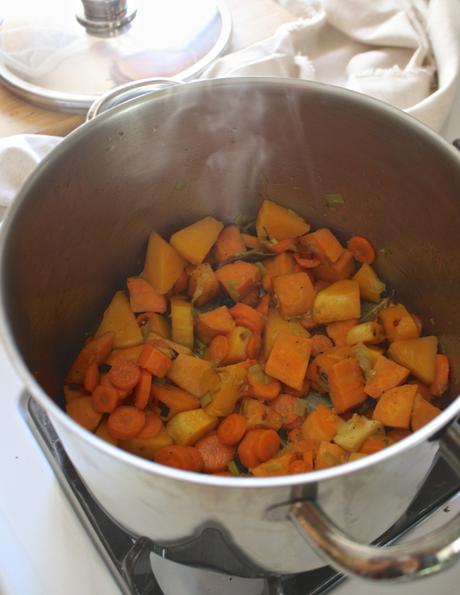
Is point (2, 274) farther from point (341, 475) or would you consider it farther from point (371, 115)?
point (371, 115)

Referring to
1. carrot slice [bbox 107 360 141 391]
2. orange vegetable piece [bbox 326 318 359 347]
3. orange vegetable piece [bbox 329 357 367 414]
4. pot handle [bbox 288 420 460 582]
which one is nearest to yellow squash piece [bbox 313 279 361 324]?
orange vegetable piece [bbox 326 318 359 347]

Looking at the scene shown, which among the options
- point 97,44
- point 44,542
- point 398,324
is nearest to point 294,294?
point 398,324

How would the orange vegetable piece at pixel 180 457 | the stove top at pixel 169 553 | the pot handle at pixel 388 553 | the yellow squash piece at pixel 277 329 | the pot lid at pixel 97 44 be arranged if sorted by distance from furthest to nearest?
the pot lid at pixel 97 44 < the yellow squash piece at pixel 277 329 < the orange vegetable piece at pixel 180 457 < the stove top at pixel 169 553 < the pot handle at pixel 388 553

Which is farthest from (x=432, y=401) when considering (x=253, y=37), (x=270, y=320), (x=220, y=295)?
(x=253, y=37)

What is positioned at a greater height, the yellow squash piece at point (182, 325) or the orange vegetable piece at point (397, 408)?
the orange vegetable piece at point (397, 408)

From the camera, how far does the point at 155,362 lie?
102cm

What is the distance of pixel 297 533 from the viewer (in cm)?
65

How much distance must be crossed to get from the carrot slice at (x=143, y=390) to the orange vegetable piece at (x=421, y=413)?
1.31ft

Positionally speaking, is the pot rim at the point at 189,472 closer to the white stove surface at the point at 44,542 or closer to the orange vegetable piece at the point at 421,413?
the white stove surface at the point at 44,542

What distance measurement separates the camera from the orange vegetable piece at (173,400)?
1.01m

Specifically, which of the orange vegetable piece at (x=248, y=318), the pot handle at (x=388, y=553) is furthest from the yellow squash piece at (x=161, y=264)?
the pot handle at (x=388, y=553)

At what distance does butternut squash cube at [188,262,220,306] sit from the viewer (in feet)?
3.75

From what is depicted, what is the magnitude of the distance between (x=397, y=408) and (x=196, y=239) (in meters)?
0.46

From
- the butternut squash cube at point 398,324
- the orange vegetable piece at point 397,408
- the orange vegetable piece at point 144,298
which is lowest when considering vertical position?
the orange vegetable piece at point 144,298
